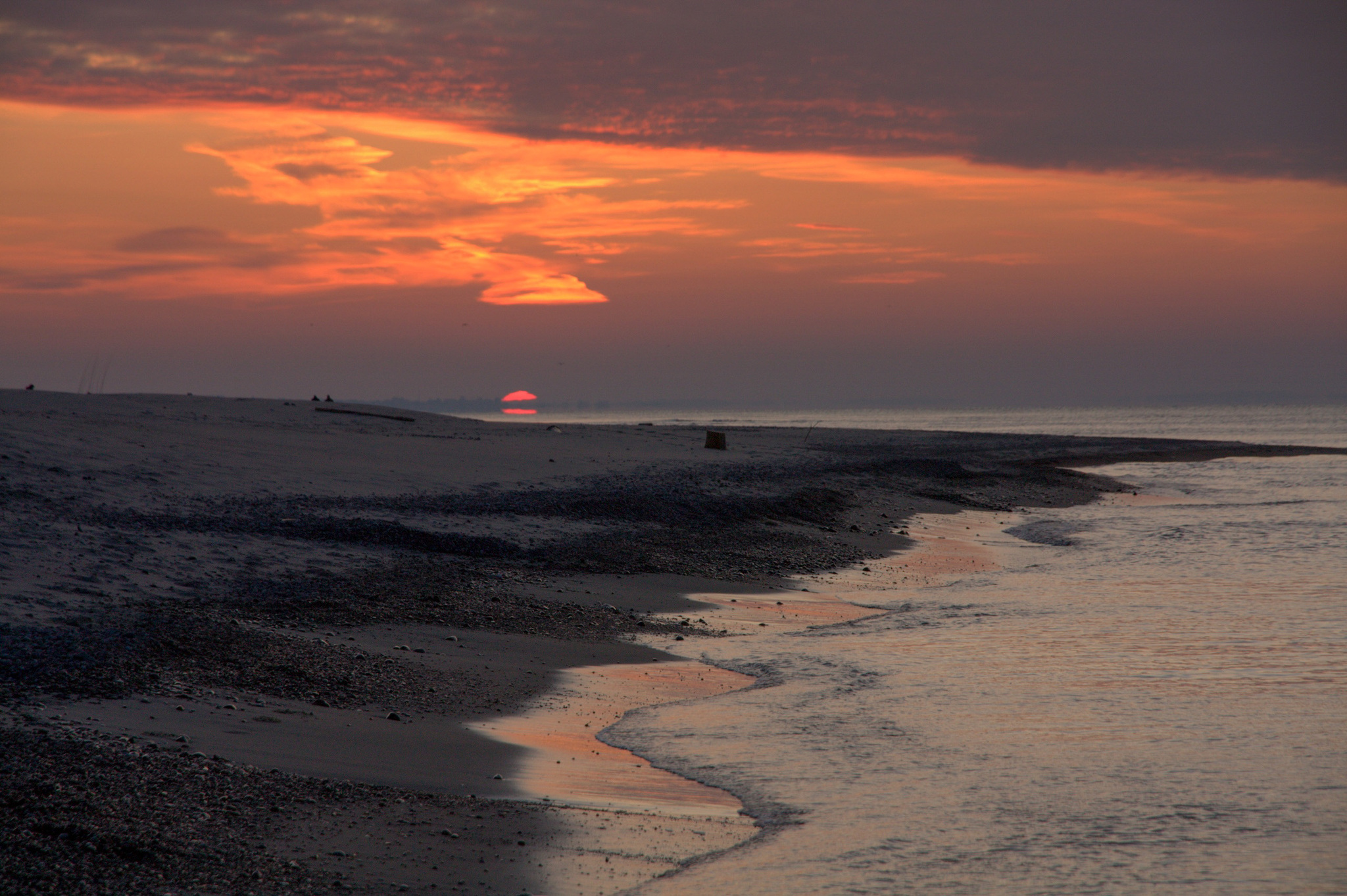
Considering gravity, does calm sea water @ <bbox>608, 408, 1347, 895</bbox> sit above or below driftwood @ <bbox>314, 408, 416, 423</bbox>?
below

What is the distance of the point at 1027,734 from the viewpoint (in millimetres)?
8547

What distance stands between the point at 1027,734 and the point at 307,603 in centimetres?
781

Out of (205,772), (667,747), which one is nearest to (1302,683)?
(667,747)

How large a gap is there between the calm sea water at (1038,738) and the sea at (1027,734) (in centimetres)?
2

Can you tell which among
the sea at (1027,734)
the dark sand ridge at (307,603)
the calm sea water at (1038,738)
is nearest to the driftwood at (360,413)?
the dark sand ridge at (307,603)

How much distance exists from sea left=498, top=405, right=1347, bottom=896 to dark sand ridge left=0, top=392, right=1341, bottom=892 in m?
1.60

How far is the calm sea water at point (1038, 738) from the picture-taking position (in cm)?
600

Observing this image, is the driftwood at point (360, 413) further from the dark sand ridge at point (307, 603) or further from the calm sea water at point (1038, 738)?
the calm sea water at point (1038, 738)

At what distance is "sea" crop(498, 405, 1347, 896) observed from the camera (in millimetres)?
6016

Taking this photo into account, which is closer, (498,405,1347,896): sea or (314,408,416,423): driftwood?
(498,405,1347,896): sea

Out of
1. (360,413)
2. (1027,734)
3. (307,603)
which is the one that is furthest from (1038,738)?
(360,413)

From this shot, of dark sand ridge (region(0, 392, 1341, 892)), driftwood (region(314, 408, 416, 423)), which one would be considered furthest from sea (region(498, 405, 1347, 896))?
driftwood (region(314, 408, 416, 423))

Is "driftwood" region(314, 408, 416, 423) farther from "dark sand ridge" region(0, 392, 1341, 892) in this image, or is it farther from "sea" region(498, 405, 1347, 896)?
"sea" region(498, 405, 1347, 896)

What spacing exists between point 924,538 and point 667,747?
1587 centimetres
